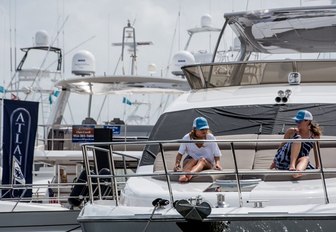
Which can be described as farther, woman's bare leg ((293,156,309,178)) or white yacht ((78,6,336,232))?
Result: woman's bare leg ((293,156,309,178))

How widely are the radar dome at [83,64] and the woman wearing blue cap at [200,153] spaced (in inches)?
697

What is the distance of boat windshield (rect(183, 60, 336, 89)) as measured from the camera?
10.6m

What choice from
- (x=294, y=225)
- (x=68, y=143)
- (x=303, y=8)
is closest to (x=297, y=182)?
(x=294, y=225)

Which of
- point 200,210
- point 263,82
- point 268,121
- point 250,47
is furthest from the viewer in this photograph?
point 250,47

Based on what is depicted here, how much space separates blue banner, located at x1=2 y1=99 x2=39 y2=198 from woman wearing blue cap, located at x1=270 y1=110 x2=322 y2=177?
31.6ft

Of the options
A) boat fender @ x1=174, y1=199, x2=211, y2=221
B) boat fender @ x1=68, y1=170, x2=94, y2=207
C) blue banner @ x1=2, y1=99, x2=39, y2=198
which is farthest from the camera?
blue banner @ x1=2, y1=99, x2=39, y2=198

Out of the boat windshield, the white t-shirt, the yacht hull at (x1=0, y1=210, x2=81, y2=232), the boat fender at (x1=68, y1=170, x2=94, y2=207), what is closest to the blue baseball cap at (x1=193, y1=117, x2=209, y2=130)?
the white t-shirt

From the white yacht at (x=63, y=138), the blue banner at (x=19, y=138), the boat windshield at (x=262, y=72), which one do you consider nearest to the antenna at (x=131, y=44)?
the white yacht at (x=63, y=138)

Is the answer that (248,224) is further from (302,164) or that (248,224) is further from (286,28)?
(286,28)

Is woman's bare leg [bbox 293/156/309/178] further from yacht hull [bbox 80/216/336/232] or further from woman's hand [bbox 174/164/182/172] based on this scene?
woman's hand [bbox 174/164/182/172]

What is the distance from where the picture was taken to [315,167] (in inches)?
336

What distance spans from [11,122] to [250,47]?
652 cm

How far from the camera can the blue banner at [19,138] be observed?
17.5 m

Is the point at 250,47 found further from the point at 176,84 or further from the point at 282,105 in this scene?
the point at 176,84
